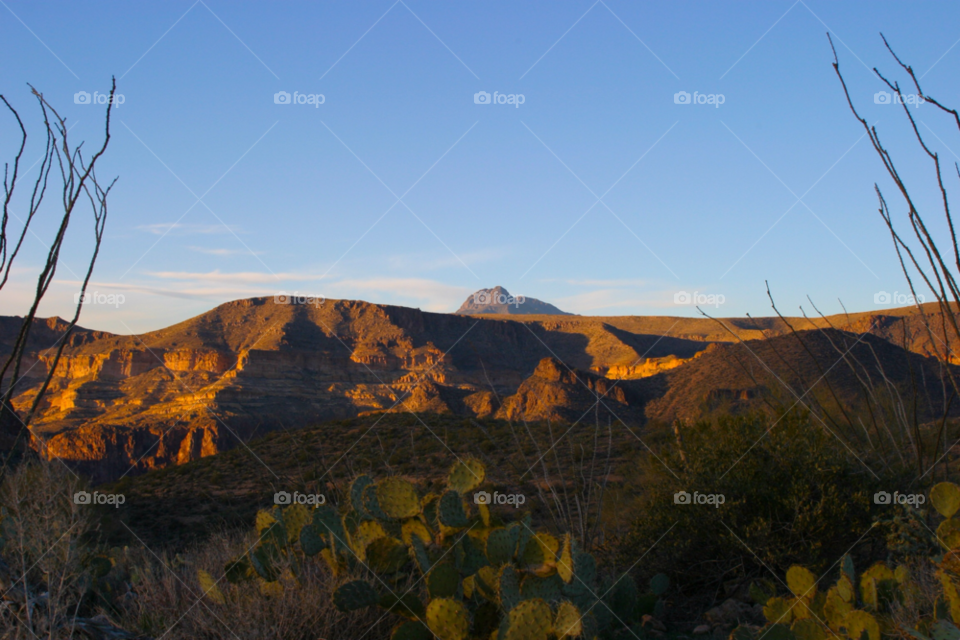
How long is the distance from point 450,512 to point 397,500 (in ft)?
1.28

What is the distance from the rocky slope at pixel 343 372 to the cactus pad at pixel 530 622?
25185mm

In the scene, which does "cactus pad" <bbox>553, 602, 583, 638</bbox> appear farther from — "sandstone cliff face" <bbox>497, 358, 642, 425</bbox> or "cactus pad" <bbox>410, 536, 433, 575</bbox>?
"sandstone cliff face" <bbox>497, 358, 642, 425</bbox>

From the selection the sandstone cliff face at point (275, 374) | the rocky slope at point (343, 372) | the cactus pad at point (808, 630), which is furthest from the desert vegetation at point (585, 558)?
the sandstone cliff face at point (275, 374)

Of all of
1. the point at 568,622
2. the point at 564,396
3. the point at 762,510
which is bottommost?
the point at 568,622

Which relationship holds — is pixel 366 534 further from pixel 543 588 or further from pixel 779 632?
pixel 779 632

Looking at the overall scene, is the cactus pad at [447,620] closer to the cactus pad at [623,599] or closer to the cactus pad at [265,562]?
the cactus pad at [623,599]

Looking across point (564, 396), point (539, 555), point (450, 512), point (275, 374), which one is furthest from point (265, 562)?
point (275, 374)

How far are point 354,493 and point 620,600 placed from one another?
2.00 m

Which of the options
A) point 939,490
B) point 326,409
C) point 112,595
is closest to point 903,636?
point 939,490

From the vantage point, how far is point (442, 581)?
4.06 meters

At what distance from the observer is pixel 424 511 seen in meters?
4.82

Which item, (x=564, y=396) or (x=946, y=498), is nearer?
(x=946, y=498)

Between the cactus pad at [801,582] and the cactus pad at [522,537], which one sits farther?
the cactus pad at [522,537]

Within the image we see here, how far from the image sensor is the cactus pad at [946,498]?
4.21 m
